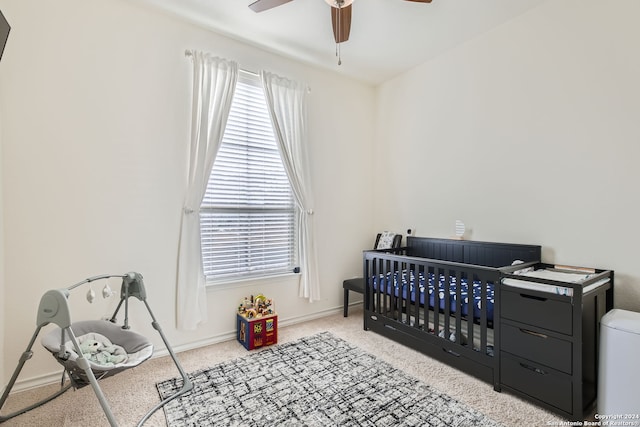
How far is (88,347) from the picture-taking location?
Answer: 1.85 metres

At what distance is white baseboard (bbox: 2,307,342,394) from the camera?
206 centimetres

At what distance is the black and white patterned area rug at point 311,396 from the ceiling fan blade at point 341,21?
2.48 m

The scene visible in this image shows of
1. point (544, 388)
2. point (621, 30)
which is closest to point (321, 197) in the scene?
point (544, 388)

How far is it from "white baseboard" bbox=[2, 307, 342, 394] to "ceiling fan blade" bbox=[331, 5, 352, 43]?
2629 mm

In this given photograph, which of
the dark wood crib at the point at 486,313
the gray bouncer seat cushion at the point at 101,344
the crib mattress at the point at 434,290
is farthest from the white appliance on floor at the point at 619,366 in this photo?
the gray bouncer seat cushion at the point at 101,344

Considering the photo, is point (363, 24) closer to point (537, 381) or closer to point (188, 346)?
point (537, 381)

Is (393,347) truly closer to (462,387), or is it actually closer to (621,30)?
(462,387)

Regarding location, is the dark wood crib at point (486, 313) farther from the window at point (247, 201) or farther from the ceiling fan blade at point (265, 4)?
the ceiling fan blade at point (265, 4)

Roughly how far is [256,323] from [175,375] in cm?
70

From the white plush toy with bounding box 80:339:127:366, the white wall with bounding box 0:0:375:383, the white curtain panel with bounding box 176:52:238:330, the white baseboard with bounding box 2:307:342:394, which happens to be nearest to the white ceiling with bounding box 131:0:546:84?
the white wall with bounding box 0:0:375:383

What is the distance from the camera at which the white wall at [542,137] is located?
210cm

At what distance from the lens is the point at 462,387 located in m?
2.08

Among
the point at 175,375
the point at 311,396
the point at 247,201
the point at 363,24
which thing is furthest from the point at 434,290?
the point at 363,24

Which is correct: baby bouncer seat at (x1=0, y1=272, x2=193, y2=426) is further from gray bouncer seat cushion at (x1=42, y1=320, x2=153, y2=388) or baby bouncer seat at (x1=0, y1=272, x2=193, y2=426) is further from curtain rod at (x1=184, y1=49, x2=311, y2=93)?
curtain rod at (x1=184, y1=49, x2=311, y2=93)
